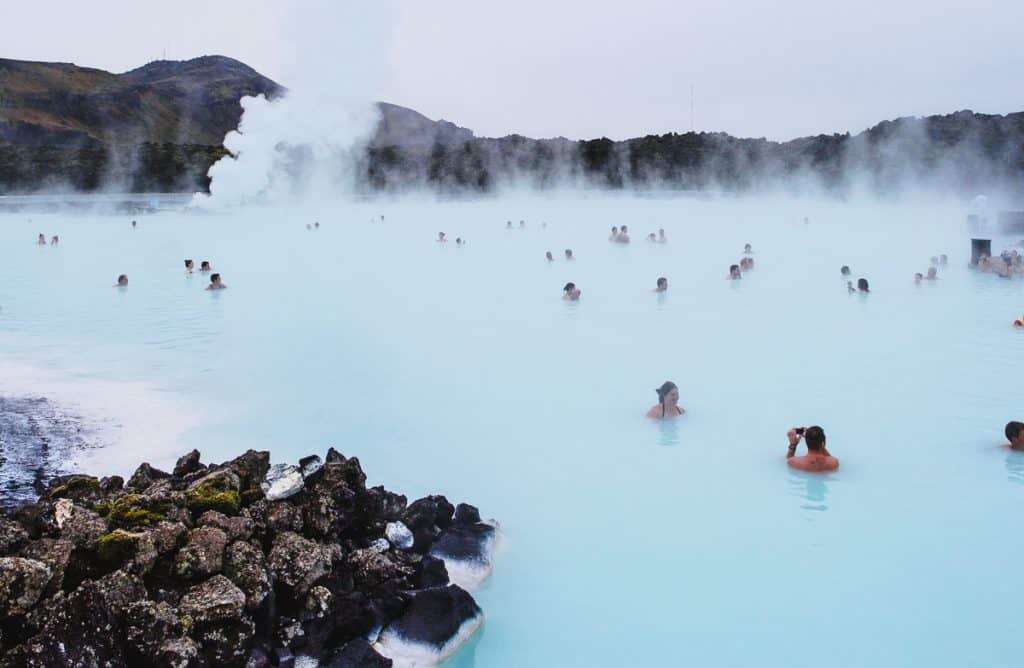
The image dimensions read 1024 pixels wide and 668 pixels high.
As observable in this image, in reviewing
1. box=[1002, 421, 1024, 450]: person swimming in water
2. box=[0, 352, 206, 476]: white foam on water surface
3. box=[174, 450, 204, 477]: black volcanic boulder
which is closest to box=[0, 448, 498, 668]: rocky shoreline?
box=[174, 450, 204, 477]: black volcanic boulder

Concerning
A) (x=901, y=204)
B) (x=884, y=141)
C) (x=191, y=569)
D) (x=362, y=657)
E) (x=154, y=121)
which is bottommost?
(x=362, y=657)

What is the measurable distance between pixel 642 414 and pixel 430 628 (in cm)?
405

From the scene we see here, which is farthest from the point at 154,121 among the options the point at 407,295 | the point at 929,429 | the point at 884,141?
the point at 929,429

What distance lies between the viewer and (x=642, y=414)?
7617 millimetres

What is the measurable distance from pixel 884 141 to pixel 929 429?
35.4 metres

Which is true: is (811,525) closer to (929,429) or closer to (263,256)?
(929,429)

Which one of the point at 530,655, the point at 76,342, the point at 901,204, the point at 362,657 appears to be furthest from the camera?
the point at 901,204

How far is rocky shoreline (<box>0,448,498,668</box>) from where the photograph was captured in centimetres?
332

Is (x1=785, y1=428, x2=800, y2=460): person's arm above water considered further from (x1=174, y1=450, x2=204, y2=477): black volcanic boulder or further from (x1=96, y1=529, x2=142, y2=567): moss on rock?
(x1=96, y1=529, x2=142, y2=567): moss on rock

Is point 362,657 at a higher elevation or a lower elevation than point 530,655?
higher

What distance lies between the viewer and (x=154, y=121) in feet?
309

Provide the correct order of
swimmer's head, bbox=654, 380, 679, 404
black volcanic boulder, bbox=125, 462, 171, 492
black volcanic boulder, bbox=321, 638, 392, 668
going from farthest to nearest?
swimmer's head, bbox=654, 380, 679, 404 → black volcanic boulder, bbox=125, 462, 171, 492 → black volcanic boulder, bbox=321, 638, 392, 668

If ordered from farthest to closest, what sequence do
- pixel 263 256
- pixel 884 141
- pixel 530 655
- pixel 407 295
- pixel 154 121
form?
pixel 154 121
pixel 884 141
pixel 263 256
pixel 407 295
pixel 530 655

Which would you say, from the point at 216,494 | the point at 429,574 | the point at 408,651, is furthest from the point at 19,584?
the point at 429,574
